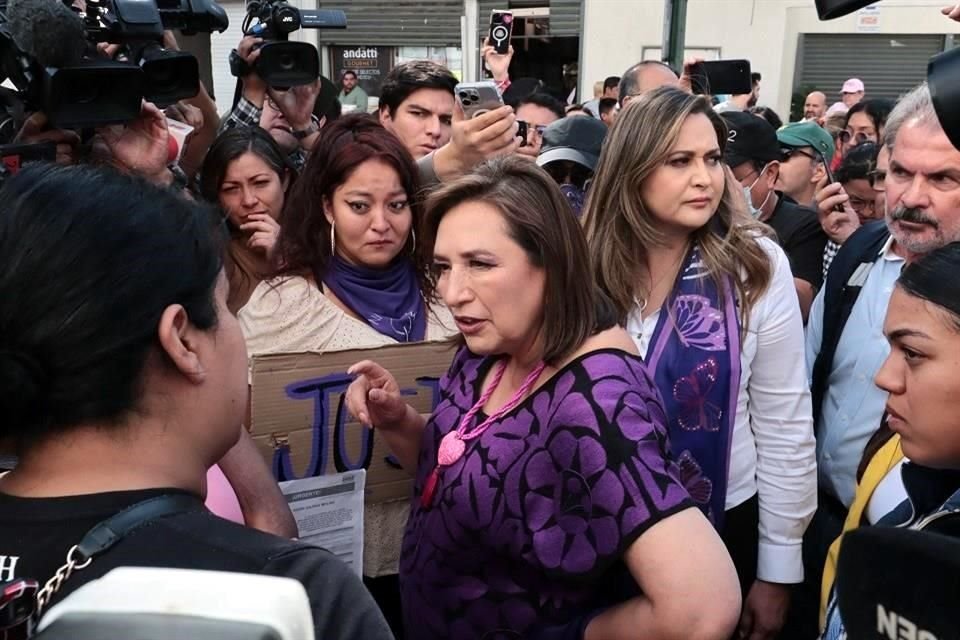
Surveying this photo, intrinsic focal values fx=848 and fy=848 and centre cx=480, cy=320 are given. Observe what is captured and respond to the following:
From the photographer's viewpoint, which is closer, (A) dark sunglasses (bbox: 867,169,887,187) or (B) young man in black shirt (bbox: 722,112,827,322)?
(A) dark sunglasses (bbox: 867,169,887,187)

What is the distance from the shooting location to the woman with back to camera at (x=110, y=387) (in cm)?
80

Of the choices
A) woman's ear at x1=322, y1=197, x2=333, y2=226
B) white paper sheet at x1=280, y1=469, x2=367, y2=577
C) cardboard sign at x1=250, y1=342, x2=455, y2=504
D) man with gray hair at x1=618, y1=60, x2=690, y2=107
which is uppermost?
man with gray hair at x1=618, y1=60, x2=690, y2=107

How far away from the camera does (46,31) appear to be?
196 cm

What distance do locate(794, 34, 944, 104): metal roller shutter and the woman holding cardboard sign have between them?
11890 millimetres

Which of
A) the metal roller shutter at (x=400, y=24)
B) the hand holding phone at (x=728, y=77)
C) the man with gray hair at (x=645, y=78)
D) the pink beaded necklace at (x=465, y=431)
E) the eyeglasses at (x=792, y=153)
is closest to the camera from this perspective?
the pink beaded necklace at (x=465, y=431)

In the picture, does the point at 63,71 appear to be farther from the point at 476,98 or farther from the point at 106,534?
the point at 106,534

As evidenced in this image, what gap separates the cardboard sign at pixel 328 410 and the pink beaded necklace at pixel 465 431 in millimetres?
339

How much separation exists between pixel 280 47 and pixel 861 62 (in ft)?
39.1

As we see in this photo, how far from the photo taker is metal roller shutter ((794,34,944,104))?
1248 centimetres

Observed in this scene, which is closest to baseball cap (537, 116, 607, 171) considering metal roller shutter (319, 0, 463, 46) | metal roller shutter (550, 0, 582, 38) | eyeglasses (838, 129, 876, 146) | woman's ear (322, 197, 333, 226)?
woman's ear (322, 197, 333, 226)

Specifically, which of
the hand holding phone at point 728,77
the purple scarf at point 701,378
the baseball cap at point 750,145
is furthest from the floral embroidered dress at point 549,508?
the hand holding phone at point 728,77

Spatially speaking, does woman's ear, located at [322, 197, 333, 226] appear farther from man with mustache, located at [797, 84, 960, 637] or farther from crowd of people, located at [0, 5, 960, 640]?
man with mustache, located at [797, 84, 960, 637]

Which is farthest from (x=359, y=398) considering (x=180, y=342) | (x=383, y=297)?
(x=180, y=342)

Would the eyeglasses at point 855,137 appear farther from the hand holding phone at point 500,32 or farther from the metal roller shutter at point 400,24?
the metal roller shutter at point 400,24
